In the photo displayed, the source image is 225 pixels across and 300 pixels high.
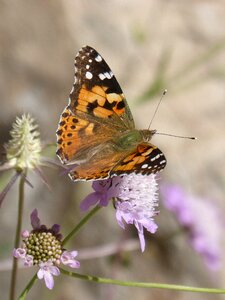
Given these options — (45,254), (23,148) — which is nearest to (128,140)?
(23,148)

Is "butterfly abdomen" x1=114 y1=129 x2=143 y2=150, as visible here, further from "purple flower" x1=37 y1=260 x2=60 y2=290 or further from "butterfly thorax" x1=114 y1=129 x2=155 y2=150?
"purple flower" x1=37 y1=260 x2=60 y2=290

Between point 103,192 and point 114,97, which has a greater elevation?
point 114,97

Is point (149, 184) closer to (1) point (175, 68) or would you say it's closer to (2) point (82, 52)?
(2) point (82, 52)

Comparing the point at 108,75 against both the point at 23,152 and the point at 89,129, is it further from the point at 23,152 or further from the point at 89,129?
the point at 23,152

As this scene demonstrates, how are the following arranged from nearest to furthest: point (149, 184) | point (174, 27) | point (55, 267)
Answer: point (55, 267), point (149, 184), point (174, 27)

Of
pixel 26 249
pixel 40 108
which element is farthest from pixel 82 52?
pixel 40 108

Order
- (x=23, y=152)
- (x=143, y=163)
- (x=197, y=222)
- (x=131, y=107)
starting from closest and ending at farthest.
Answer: (x=143, y=163) < (x=23, y=152) < (x=197, y=222) < (x=131, y=107)

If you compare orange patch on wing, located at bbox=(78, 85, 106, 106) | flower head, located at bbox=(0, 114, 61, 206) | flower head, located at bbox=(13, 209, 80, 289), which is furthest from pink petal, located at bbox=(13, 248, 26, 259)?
orange patch on wing, located at bbox=(78, 85, 106, 106)
